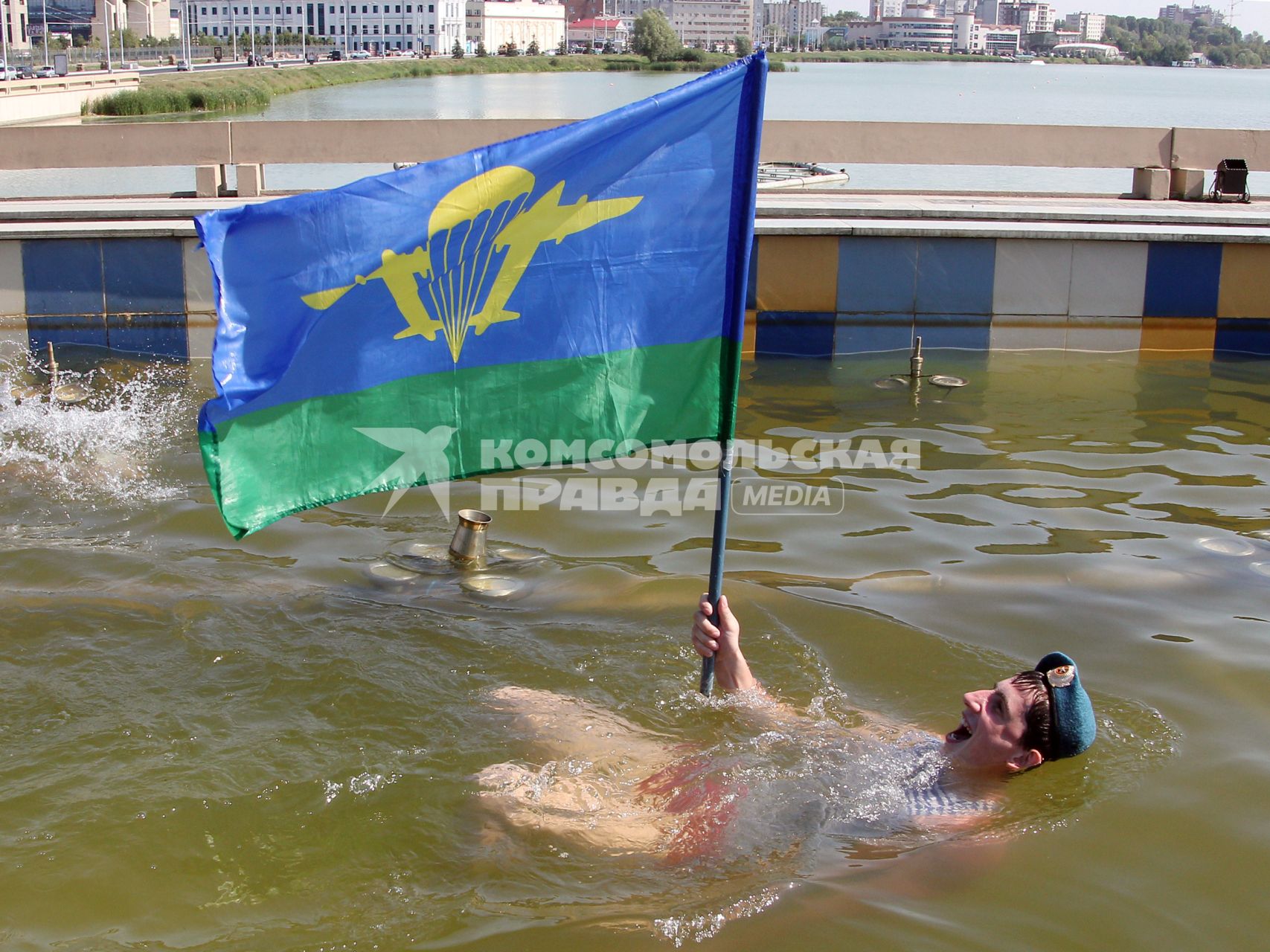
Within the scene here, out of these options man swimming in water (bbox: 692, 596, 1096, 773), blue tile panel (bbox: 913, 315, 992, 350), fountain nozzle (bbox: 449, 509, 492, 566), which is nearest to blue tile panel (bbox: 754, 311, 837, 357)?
blue tile panel (bbox: 913, 315, 992, 350)

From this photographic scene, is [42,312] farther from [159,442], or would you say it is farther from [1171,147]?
[1171,147]

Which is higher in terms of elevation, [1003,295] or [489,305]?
[489,305]

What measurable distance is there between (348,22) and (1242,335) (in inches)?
7005

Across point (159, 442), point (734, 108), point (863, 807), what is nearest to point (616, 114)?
point (734, 108)

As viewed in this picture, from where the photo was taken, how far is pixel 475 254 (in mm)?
3812

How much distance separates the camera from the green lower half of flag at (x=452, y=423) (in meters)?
3.74

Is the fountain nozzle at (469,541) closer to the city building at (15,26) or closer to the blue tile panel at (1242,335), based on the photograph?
the blue tile panel at (1242,335)

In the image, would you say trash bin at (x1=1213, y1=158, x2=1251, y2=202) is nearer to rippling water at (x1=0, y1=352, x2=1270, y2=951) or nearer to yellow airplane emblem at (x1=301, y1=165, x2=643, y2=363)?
rippling water at (x1=0, y1=352, x2=1270, y2=951)

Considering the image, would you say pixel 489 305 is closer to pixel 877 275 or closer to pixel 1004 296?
pixel 877 275

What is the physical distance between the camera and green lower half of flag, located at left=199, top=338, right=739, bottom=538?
374 centimetres

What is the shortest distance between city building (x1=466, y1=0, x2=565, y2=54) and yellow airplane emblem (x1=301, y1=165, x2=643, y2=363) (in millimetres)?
167098

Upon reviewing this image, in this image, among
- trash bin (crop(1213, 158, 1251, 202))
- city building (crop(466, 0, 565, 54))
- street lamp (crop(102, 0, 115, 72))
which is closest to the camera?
trash bin (crop(1213, 158, 1251, 202))

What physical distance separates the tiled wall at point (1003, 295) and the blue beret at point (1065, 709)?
19.3ft

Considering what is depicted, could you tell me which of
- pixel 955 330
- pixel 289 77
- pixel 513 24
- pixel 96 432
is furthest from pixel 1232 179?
pixel 513 24
